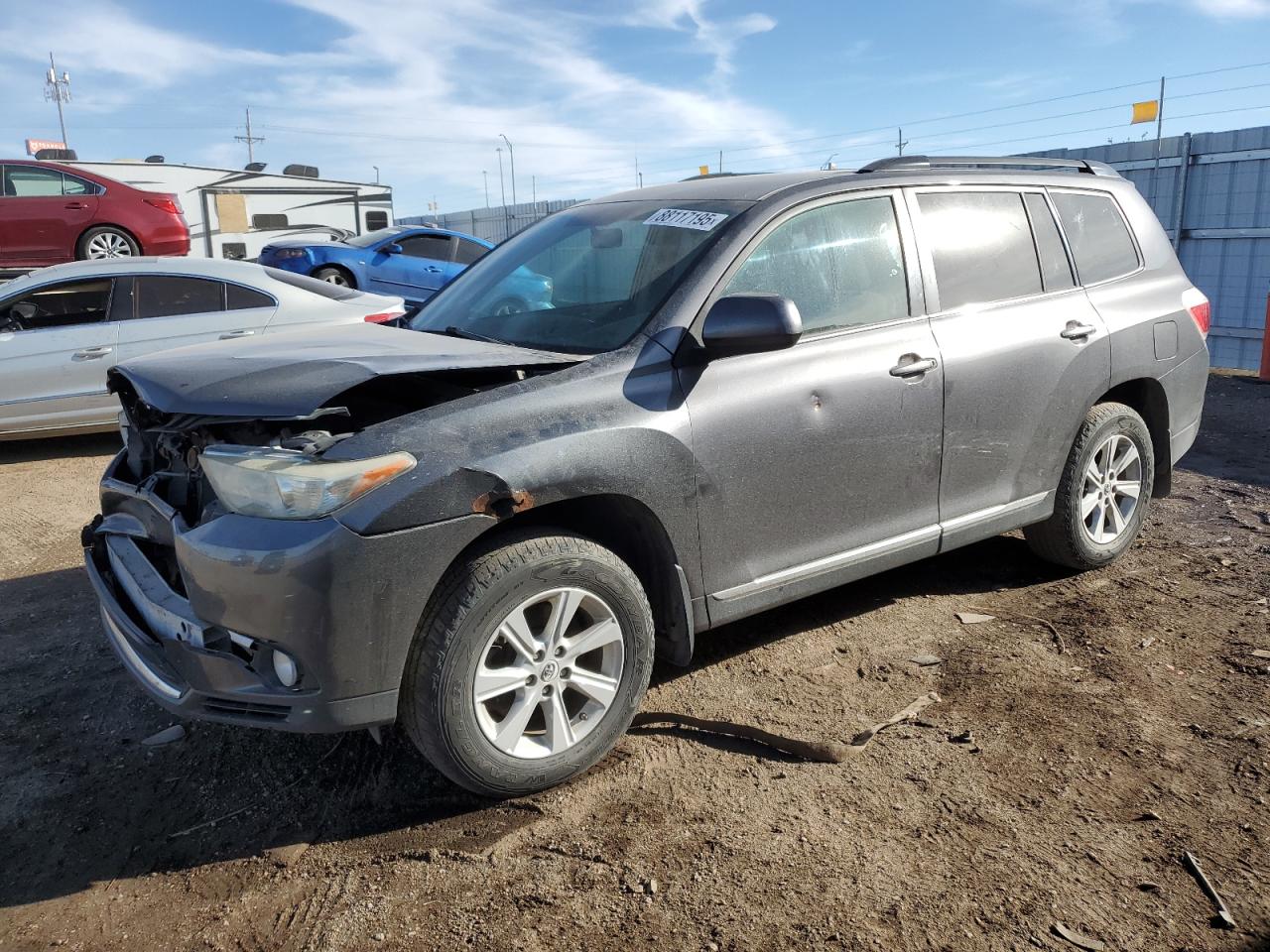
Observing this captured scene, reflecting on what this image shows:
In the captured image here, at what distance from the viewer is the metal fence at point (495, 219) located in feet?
90.2

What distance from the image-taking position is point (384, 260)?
13.9 metres

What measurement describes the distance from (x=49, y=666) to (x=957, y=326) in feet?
12.8

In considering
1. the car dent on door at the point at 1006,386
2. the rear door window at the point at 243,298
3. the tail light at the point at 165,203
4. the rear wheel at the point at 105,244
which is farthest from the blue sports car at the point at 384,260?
the car dent on door at the point at 1006,386

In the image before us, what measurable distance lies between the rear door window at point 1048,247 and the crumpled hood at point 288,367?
96.4 inches

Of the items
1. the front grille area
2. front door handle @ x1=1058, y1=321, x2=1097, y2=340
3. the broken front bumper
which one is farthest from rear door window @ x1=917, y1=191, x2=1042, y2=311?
the front grille area

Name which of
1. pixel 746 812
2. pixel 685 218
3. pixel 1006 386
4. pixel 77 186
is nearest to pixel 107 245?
pixel 77 186

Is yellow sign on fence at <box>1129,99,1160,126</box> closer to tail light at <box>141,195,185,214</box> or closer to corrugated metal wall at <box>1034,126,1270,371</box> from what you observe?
corrugated metal wall at <box>1034,126,1270,371</box>

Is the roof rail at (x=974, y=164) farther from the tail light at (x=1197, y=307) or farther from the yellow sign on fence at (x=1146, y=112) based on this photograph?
the yellow sign on fence at (x=1146, y=112)

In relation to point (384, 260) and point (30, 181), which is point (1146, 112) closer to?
point (384, 260)

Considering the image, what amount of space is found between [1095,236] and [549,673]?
343 cm

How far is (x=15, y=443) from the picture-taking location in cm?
814

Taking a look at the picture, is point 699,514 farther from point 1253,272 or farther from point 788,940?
point 1253,272

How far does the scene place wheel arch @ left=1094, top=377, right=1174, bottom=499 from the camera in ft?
15.8

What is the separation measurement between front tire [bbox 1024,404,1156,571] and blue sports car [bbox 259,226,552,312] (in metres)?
10.2
